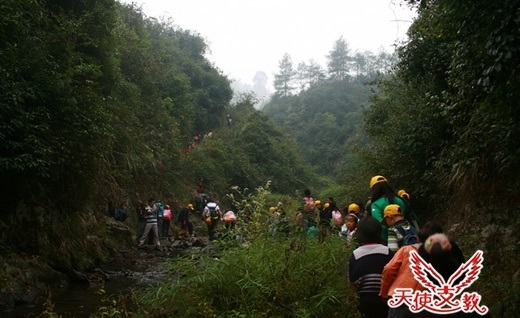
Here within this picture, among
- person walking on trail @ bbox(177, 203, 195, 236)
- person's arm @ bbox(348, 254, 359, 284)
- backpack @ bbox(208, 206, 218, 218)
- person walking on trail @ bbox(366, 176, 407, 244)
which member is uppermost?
person walking on trail @ bbox(366, 176, 407, 244)

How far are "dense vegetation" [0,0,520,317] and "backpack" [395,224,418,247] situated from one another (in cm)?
107

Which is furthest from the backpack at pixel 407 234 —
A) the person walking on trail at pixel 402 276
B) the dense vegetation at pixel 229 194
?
the person walking on trail at pixel 402 276

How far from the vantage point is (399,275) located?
3133 millimetres

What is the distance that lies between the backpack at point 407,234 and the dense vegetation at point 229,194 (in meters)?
1.07

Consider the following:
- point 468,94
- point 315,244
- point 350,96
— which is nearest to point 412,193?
point 468,94


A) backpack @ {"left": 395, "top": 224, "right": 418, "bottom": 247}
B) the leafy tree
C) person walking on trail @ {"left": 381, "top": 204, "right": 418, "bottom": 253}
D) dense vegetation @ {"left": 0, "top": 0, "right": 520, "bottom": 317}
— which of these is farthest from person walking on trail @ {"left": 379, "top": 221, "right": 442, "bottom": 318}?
the leafy tree

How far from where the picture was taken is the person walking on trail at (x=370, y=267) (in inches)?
146

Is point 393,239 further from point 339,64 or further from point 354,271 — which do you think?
point 339,64

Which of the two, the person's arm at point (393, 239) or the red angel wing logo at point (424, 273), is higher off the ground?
the red angel wing logo at point (424, 273)

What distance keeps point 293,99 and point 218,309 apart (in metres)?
62.4

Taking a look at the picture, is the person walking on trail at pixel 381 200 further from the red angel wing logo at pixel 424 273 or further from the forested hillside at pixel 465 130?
the red angel wing logo at pixel 424 273

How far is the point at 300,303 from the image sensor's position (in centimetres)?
496

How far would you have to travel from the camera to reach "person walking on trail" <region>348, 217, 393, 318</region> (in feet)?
12.2

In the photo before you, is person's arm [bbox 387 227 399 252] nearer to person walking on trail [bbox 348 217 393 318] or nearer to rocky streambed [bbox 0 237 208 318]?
person walking on trail [bbox 348 217 393 318]
